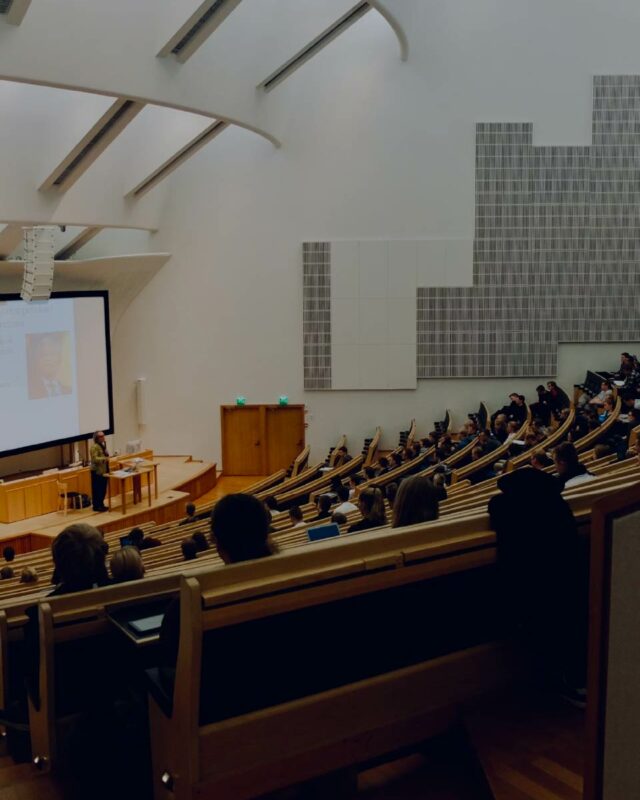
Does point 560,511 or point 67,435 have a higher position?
point 560,511

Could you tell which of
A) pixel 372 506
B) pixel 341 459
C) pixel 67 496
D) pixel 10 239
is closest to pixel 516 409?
pixel 341 459

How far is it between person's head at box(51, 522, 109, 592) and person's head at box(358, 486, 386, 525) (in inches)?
81.3

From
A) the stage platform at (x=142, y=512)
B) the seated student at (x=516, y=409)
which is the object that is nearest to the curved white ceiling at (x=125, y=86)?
the stage platform at (x=142, y=512)

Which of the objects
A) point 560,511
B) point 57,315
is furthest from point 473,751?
point 57,315

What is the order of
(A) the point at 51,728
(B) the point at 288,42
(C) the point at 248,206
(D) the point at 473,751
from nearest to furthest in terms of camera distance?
(D) the point at 473,751 → (A) the point at 51,728 → (B) the point at 288,42 → (C) the point at 248,206

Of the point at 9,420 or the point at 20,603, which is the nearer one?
the point at 20,603

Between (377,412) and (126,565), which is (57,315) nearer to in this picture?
(377,412)

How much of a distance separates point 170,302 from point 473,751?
11.6 m

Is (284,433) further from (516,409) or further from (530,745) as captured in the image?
(530,745)

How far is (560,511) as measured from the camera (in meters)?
2.51

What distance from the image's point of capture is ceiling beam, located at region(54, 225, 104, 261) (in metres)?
12.8

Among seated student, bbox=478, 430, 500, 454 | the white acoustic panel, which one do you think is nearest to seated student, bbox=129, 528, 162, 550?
seated student, bbox=478, 430, 500, 454

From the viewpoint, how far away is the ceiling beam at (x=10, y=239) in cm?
1123

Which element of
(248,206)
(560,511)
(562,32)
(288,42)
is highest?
(562,32)
